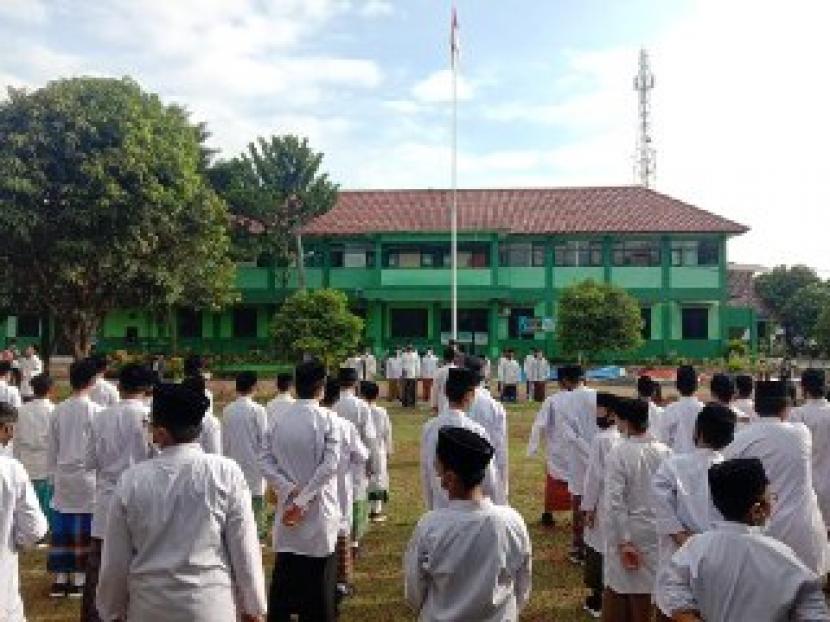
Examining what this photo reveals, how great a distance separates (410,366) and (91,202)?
9072mm

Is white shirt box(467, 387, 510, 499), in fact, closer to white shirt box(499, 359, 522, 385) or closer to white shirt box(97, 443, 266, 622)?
white shirt box(97, 443, 266, 622)

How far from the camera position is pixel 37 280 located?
24.6 meters

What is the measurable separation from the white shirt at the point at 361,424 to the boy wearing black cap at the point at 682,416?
8.51ft

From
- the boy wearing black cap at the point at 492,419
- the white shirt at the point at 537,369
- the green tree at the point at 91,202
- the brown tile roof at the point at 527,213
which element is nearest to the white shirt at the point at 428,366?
the white shirt at the point at 537,369

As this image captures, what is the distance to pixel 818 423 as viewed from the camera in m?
7.47

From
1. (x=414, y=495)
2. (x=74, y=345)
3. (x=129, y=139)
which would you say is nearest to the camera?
(x=414, y=495)

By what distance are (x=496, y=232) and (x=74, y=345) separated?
671 inches

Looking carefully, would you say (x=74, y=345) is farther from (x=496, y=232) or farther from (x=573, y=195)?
(x=573, y=195)

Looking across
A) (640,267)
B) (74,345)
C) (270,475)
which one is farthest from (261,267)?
(270,475)

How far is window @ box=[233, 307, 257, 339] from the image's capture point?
39344 millimetres

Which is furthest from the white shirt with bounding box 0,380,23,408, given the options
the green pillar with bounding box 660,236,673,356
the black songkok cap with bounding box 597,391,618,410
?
the green pillar with bounding box 660,236,673,356

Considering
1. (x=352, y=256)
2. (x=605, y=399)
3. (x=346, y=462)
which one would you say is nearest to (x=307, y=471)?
(x=346, y=462)

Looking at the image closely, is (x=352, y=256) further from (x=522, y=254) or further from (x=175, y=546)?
(x=175, y=546)

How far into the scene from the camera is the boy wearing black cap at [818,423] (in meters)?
7.32
